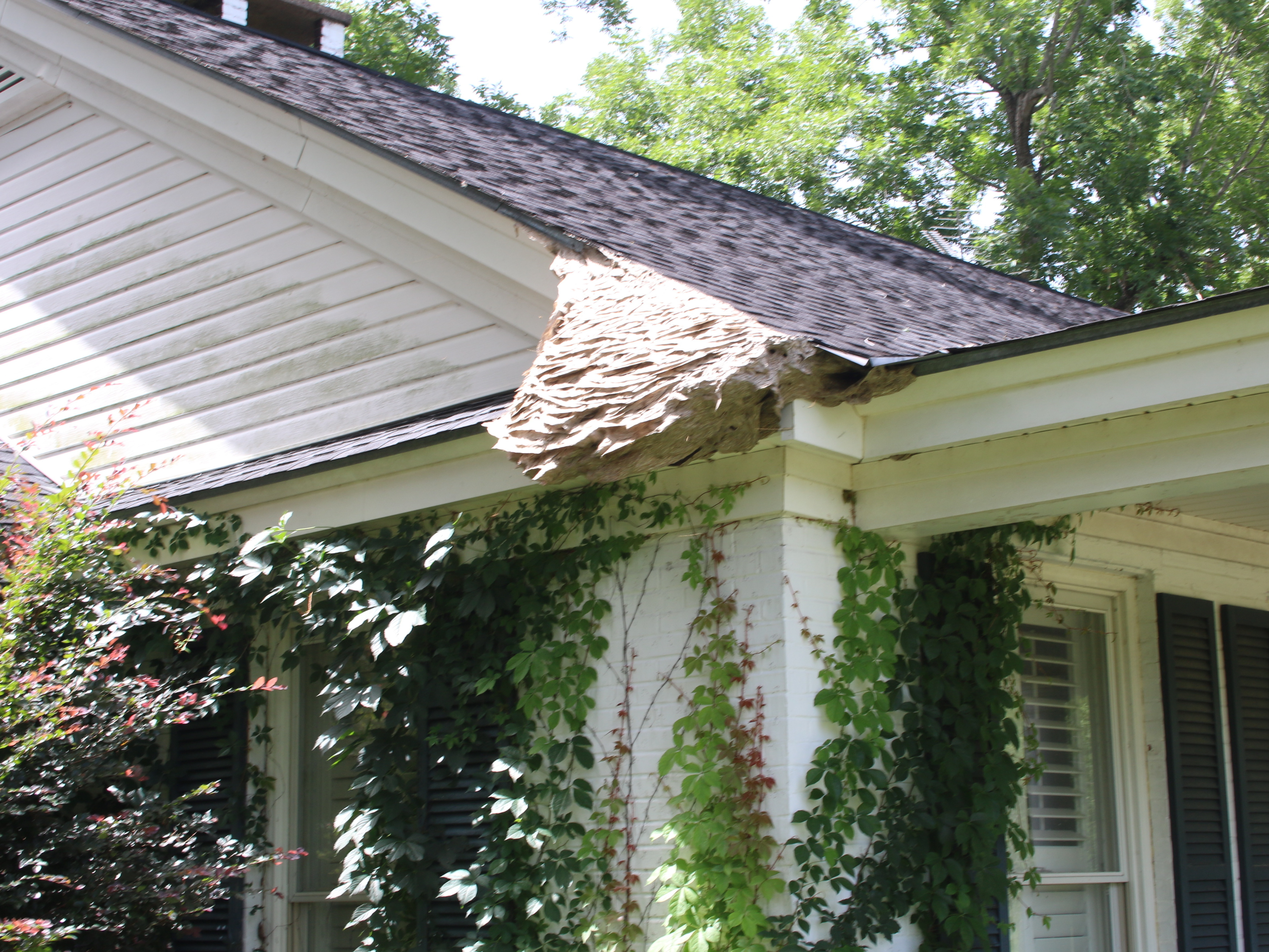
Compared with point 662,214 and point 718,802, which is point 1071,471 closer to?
point 718,802

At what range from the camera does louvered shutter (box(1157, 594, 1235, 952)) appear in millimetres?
5938

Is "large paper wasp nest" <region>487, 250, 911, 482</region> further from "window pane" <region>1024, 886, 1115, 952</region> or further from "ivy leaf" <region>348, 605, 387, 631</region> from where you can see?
"window pane" <region>1024, 886, 1115, 952</region>

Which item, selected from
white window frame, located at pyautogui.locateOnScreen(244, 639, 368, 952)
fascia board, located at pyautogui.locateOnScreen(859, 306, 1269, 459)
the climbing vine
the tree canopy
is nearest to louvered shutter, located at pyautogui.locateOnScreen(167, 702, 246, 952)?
white window frame, located at pyautogui.locateOnScreen(244, 639, 368, 952)

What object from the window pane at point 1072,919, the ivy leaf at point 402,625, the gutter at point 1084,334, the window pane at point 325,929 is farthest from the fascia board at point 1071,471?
the window pane at point 325,929

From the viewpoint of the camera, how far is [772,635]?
4523 mm

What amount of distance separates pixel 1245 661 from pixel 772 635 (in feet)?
10.7

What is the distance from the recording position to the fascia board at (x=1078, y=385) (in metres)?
3.78

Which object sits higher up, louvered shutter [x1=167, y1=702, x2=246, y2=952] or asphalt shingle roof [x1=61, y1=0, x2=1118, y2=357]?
asphalt shingle roof [x1=61, y1=0, x2=1118, y2=357]

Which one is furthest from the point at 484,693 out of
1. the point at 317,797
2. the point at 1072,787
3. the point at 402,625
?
the point at 1072,787

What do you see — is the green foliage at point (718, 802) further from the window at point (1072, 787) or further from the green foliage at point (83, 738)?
the green foliage at point (83, 738)

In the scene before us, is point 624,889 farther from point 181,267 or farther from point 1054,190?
point 1054,190

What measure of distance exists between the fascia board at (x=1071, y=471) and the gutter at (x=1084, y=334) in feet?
1.17

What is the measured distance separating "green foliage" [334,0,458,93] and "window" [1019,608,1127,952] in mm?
18318

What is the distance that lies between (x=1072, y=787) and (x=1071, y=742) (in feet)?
0.66
